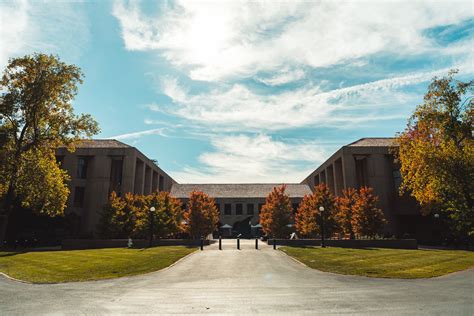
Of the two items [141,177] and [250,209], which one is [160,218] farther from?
[250,209]

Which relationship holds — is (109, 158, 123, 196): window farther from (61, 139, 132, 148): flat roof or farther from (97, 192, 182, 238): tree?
(97, 192, 182, 238): tree

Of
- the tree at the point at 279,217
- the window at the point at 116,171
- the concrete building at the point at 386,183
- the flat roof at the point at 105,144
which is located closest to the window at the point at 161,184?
the window at the point at 116,171

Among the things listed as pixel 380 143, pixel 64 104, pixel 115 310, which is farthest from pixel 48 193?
pixel 380 143

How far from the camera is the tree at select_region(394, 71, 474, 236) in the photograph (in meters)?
23.7

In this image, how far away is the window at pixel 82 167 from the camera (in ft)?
157

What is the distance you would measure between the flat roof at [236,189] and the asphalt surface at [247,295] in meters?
48.6

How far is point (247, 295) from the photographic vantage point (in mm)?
9977

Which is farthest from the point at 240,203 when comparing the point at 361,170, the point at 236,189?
the point at 361,170

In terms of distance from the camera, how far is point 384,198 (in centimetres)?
4472

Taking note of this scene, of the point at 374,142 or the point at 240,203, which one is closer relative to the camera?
the point at 374,142

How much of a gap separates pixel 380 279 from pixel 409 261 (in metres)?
6.01

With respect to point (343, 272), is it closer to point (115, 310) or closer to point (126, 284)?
point (126, 284)

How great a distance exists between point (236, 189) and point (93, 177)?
95.9 feet

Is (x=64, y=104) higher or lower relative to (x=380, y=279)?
higher
